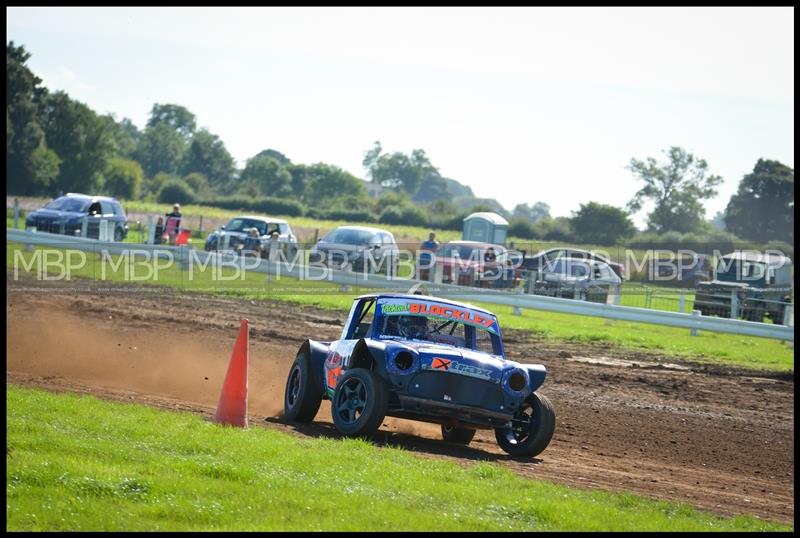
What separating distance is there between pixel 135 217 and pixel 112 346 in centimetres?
4037

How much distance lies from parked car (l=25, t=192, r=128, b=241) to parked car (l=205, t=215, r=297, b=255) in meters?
3.05

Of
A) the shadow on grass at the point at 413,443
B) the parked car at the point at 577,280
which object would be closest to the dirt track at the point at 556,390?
the shadow on grass at the point at 413,443

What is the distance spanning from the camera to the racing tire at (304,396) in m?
12.0

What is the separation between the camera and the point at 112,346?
57.4ft

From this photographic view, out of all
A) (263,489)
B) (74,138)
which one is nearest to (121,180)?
(74,138)

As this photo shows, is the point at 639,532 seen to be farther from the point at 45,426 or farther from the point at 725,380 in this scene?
the point at 725,380

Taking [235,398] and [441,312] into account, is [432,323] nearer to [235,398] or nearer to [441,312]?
[441,312]

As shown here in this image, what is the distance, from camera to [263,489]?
7.84 metres

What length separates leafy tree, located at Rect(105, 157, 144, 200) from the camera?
10212 cm

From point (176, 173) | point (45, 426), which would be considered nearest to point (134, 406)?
point (45, 426)

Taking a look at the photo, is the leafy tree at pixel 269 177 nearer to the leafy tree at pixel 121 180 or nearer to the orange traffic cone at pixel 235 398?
the leafy tree at pixel 121 180

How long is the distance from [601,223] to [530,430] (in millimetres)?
59533

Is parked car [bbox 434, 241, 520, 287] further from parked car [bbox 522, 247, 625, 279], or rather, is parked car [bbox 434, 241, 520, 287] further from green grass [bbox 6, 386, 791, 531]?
green grass [bbox 6, 386, 791, 531]

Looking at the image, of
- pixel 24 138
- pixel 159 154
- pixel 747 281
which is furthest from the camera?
pixel 159 154
